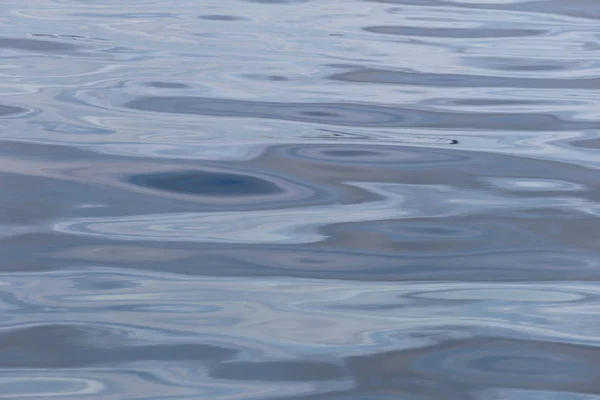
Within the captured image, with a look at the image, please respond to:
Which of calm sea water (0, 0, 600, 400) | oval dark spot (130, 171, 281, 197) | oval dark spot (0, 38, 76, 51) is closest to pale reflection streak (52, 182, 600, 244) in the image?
calm sea water (0, 0, 600, 400)

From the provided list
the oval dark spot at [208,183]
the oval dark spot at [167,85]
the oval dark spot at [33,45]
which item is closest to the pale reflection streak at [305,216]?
the oval dark spot at [208,183]

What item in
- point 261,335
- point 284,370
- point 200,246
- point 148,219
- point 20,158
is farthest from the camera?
point 20,158

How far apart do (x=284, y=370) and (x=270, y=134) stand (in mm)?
1200

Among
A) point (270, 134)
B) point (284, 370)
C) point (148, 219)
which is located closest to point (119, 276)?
point (148, 219)

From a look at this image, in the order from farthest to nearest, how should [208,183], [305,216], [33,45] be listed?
1. [33,45]
2. [208,183]
3. [305,216]

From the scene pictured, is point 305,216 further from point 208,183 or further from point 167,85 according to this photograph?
point 167,85

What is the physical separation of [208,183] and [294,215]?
235 millimetres

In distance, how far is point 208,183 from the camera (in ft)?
6.73

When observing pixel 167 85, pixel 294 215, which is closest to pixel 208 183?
pixel 294 215

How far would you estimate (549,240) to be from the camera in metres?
1.75

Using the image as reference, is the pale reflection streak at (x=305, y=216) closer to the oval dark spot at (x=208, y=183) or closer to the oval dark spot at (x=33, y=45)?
the oval dark spot at (x=208, y=183)

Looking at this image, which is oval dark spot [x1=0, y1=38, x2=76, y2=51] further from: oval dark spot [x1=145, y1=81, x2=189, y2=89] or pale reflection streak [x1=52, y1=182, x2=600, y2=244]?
pale reflection streak [x1=52, y1=182, x2=600, y2=244]

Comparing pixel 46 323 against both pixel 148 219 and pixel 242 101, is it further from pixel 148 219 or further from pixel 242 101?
pixel 242 101

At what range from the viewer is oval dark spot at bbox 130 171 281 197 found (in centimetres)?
201
